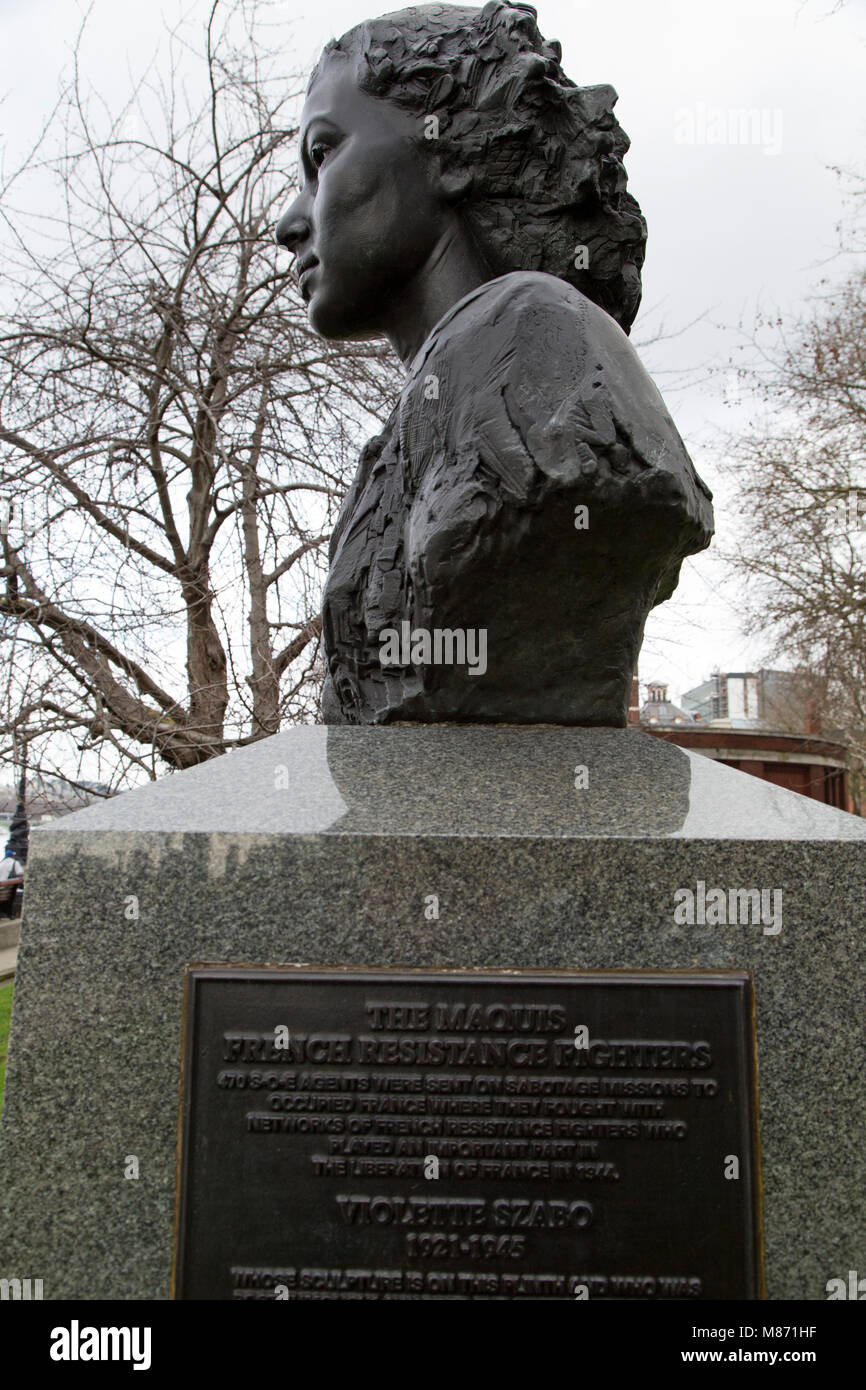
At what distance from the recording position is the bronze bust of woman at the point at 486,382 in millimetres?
2602

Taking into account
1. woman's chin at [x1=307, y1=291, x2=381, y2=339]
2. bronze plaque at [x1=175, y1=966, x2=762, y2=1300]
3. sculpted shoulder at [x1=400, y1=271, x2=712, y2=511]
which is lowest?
bronze plaque at [x1=175, y1=966, x2=762, y2=1300]

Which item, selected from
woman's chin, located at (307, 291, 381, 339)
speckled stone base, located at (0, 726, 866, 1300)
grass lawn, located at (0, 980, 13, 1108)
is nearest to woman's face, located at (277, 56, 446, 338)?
woman's chin, located at (307, 291, 381, 339)

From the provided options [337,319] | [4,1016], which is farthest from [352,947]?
[4,1016]

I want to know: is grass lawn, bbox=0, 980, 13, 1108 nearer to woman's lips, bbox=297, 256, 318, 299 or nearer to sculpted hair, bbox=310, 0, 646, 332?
woman's lips, bbox=297, 256, 318, 299

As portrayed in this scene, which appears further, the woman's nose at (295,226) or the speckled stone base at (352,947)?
the woman's nose at (295,226)

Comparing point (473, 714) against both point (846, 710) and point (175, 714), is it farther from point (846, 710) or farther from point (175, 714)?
point (846, 710)

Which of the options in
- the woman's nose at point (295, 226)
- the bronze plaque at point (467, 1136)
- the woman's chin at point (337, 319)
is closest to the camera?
the bronze plaque at point (467, 1136)

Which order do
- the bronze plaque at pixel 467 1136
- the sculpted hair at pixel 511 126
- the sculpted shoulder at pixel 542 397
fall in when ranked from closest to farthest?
1. the bronze plaque at pixel 467 1136
2. the sculpted shoulder at pixel 542 397
3. the sculpted hair at pixel 511 126

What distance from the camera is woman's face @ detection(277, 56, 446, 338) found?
318 centimetres

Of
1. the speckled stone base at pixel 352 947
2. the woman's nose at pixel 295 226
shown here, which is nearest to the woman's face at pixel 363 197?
the woman's nose at pixel 295 226

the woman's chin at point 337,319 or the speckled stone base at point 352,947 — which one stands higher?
the woman's chin at point 337,319

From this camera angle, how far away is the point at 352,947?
2.15 meters

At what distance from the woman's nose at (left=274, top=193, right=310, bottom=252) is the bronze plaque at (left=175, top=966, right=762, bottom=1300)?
2455mm

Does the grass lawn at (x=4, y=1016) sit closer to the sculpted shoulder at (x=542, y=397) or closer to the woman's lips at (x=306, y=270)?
the woman's lips at (x=306, y=270)
